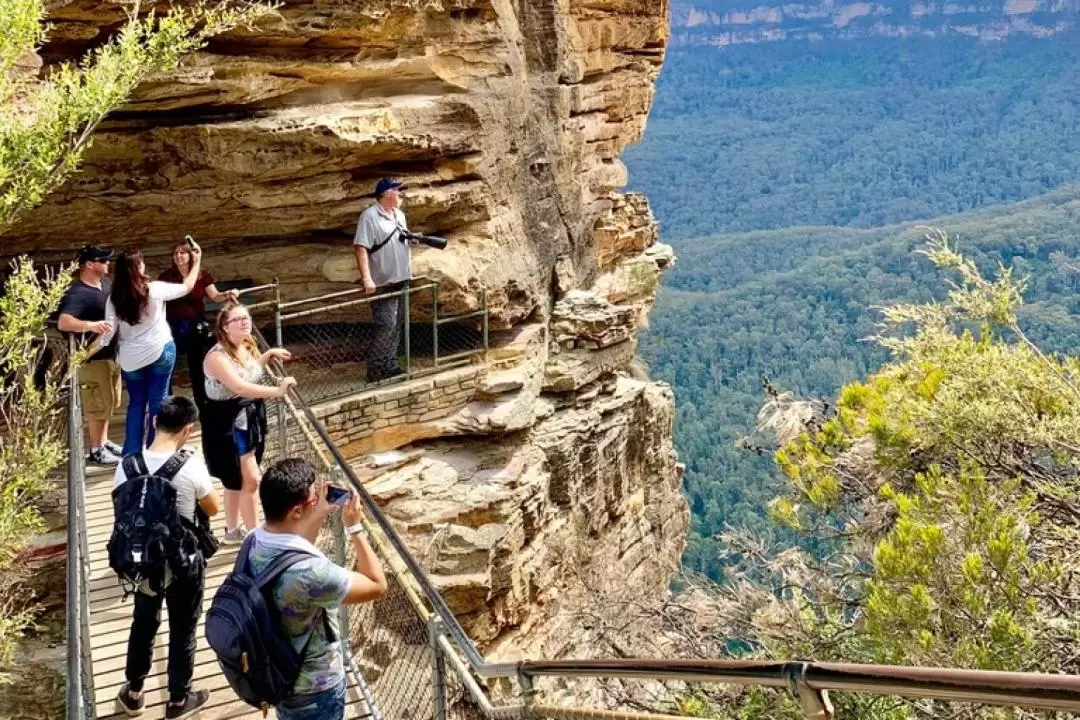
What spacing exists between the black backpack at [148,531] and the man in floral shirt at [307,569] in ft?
3.23

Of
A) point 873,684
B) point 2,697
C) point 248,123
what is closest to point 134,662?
point 2,697

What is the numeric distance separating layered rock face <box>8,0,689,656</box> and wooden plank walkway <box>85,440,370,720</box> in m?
3.81

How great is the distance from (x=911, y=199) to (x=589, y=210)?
194 meters

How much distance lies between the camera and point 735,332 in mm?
114125

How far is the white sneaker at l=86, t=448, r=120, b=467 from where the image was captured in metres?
8.03

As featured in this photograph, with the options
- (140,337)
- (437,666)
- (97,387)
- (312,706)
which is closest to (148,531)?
(312,706)

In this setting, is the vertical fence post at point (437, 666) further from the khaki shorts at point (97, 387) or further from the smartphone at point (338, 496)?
the khaki shorts at point (97, 387)

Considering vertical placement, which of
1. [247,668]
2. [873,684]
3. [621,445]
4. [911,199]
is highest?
[873,684]

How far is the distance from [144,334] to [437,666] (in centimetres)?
360

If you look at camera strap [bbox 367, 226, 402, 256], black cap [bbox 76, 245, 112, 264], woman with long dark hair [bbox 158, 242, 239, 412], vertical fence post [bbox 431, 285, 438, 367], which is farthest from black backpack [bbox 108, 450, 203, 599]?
vertical fence post [bbox 431, 285, 438, 367]

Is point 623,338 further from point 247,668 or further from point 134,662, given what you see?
point 247,668

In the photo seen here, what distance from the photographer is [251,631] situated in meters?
3.88

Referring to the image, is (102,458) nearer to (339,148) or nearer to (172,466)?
(172,466)

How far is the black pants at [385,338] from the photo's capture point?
10.8m
